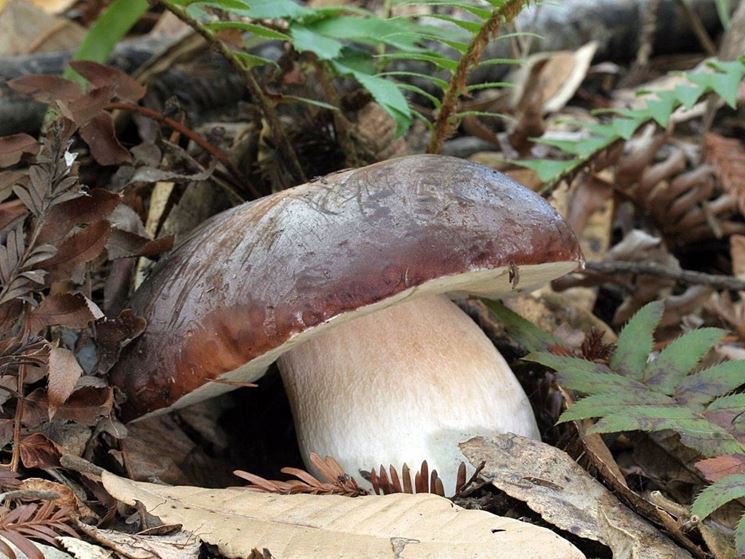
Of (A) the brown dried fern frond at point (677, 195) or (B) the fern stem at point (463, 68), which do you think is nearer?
(B) the fern stem at point (463, 68)

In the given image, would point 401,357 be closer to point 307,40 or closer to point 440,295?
point 440,295

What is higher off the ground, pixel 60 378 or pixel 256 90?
pixel 256 90

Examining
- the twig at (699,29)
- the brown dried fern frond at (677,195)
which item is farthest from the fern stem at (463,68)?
the twig at (699,29)

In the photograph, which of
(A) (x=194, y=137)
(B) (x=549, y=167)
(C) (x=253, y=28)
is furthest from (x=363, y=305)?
(B) (x=549, y=167)

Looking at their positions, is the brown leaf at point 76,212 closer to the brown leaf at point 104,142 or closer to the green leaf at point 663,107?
the brown leaf at point 104,142

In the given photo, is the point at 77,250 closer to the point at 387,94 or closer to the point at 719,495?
the point at 387,94

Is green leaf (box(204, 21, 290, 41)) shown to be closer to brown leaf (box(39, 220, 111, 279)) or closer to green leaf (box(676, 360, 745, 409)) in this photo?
brown leaf (box(39, 220, 111, 279))
